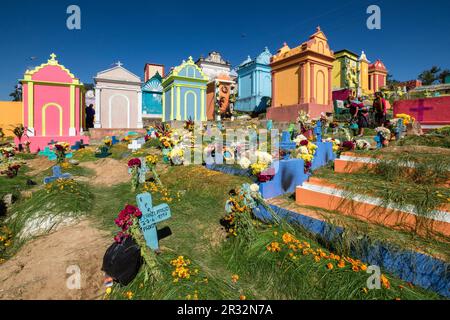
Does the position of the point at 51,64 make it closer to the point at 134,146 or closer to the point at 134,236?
the point at 134,146

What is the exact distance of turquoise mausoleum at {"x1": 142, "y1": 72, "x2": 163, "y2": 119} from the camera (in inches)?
821

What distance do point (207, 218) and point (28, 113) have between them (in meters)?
16.6

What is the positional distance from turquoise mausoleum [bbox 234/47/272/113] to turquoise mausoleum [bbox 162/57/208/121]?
489cm

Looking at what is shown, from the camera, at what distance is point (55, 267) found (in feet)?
9.27

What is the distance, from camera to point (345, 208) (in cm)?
369

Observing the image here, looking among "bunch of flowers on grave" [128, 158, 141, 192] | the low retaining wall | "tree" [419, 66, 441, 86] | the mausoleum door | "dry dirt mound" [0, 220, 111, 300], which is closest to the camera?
the low retaining wall

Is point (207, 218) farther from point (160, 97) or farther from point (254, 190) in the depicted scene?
point (160, 97)

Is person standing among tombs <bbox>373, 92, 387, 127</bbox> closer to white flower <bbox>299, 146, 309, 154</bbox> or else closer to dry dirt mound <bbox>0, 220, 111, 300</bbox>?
white flower <bbox>299, 146, 309, 154</bbox>

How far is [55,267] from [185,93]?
15.5 meters

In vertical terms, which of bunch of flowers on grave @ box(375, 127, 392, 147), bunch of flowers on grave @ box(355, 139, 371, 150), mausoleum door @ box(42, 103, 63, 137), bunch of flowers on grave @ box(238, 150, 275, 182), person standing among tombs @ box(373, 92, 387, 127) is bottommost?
bunch of flowers on grave @ box(238, 150, 275, 182)

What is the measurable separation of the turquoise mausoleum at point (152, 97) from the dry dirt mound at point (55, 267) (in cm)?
1825

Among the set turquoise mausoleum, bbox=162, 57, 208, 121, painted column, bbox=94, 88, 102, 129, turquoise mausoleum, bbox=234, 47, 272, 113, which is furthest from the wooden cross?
painted column, bbox=94, 88, 102, 129

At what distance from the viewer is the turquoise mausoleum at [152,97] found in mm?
20859
